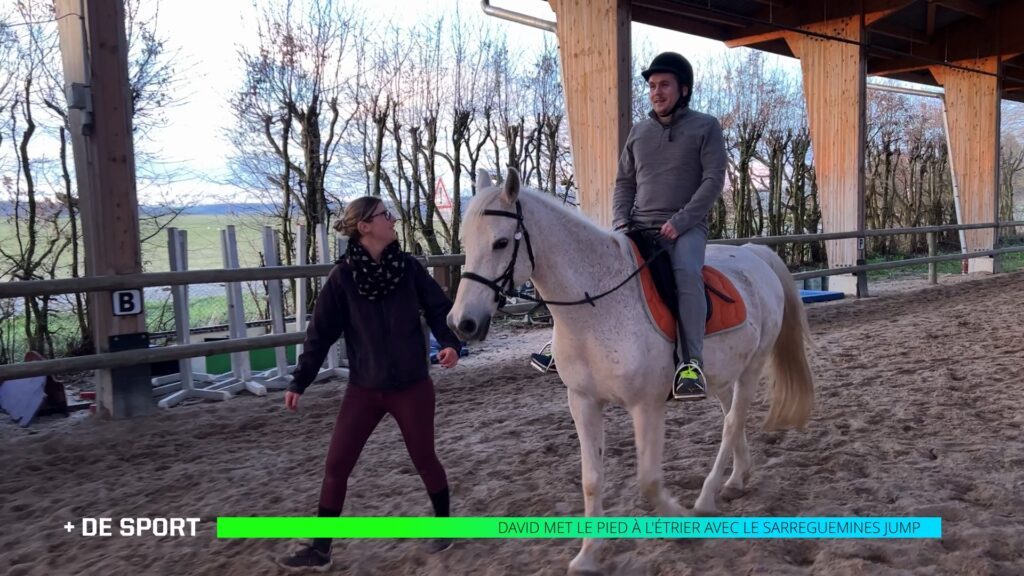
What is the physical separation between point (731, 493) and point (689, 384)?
1026 mm

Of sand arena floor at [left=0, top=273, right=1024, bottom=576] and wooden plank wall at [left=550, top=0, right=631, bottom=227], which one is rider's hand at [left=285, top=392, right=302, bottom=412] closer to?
sand arena floor at [left=0, top=273, right=1024, bottom=576]

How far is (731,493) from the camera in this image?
342 cm

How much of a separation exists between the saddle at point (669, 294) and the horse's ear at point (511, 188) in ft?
2.33

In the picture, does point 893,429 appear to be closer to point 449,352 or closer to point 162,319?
point 449,352

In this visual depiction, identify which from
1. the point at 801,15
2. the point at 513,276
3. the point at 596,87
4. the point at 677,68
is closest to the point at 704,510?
the point at 513,276

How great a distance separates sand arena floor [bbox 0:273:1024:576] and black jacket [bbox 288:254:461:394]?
78 cm

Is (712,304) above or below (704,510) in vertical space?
above

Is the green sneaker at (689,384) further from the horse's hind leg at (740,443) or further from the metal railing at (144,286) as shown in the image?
the metal railing at (144,286)

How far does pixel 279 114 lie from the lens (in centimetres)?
916

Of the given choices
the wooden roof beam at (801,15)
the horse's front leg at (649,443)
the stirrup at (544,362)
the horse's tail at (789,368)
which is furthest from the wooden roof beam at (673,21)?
the horse's front leg at (649,443)

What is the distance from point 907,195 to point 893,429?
19909 mm

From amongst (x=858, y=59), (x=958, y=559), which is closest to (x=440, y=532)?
(x=958, y=559)

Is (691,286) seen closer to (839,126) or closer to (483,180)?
(483,180)

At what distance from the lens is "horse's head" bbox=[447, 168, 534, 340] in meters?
2.33
